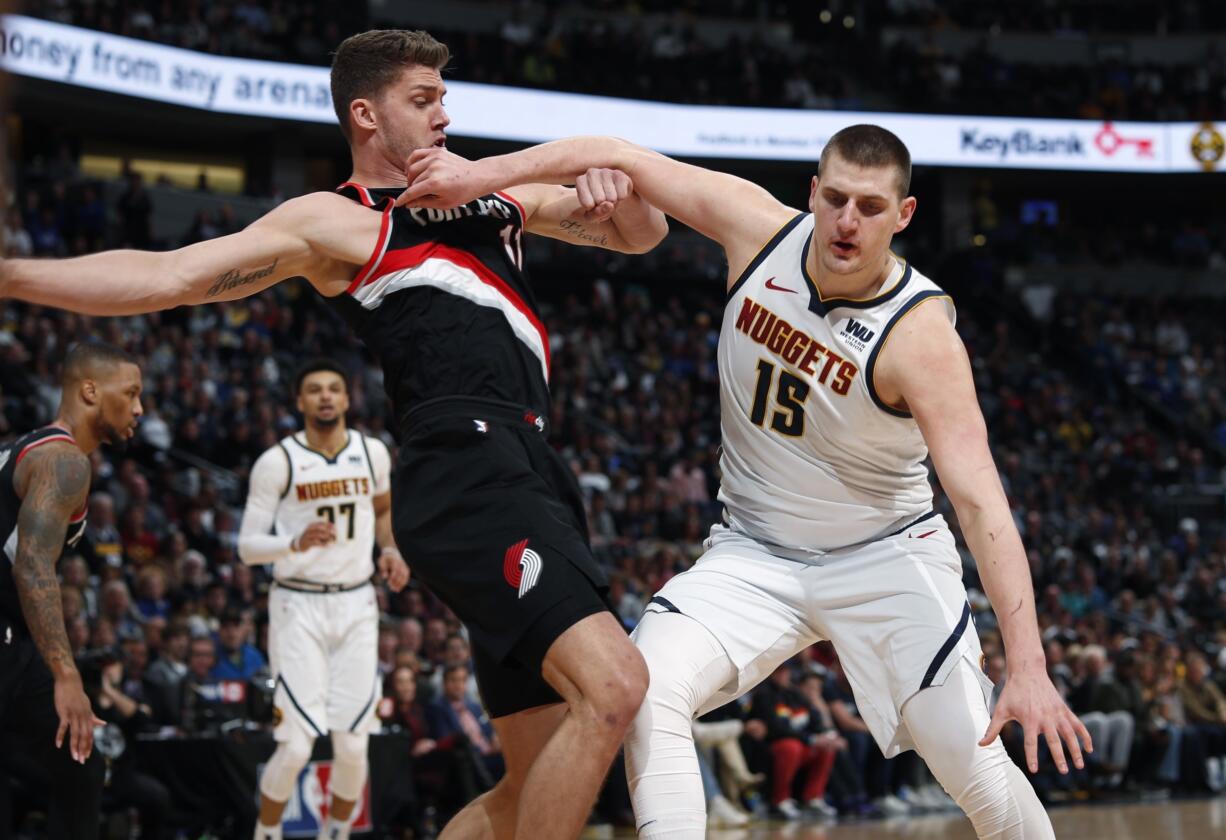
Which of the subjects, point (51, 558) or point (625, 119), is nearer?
point (51, 558)

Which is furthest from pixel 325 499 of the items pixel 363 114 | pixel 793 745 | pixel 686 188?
pixel 793 745

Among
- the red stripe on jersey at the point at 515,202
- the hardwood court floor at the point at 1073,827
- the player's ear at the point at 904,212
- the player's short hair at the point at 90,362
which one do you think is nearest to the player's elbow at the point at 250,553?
the player's short hair at the point at 90,362

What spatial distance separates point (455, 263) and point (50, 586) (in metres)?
2.30

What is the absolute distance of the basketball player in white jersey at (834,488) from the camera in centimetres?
417

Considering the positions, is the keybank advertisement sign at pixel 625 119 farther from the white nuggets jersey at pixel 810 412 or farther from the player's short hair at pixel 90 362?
the white nuggets jersey at pixel 810 412

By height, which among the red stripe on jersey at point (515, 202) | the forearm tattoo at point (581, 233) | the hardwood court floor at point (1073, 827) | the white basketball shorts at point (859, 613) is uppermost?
the red stripe on jersey at point (515, 202)

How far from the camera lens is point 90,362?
19.9ft

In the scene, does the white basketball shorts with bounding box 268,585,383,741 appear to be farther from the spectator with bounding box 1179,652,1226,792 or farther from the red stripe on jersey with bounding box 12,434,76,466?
the spectator with bounding box 1179,652,1226,792

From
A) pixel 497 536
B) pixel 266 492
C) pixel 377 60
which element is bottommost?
pixel 497 536

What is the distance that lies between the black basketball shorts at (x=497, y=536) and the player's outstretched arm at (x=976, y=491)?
3.42 feet

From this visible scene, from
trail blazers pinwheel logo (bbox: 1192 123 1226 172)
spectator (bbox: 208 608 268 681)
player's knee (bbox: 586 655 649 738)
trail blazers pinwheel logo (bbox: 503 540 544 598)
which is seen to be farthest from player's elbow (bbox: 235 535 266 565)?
trail blazers pinwheel logo (bbox: 1192 123 1226 172)

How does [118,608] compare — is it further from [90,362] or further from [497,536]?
[497,536]

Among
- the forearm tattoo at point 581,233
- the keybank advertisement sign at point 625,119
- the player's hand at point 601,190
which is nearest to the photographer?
the player's hand at point 601,190

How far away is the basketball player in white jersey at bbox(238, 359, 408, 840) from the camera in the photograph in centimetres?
845
